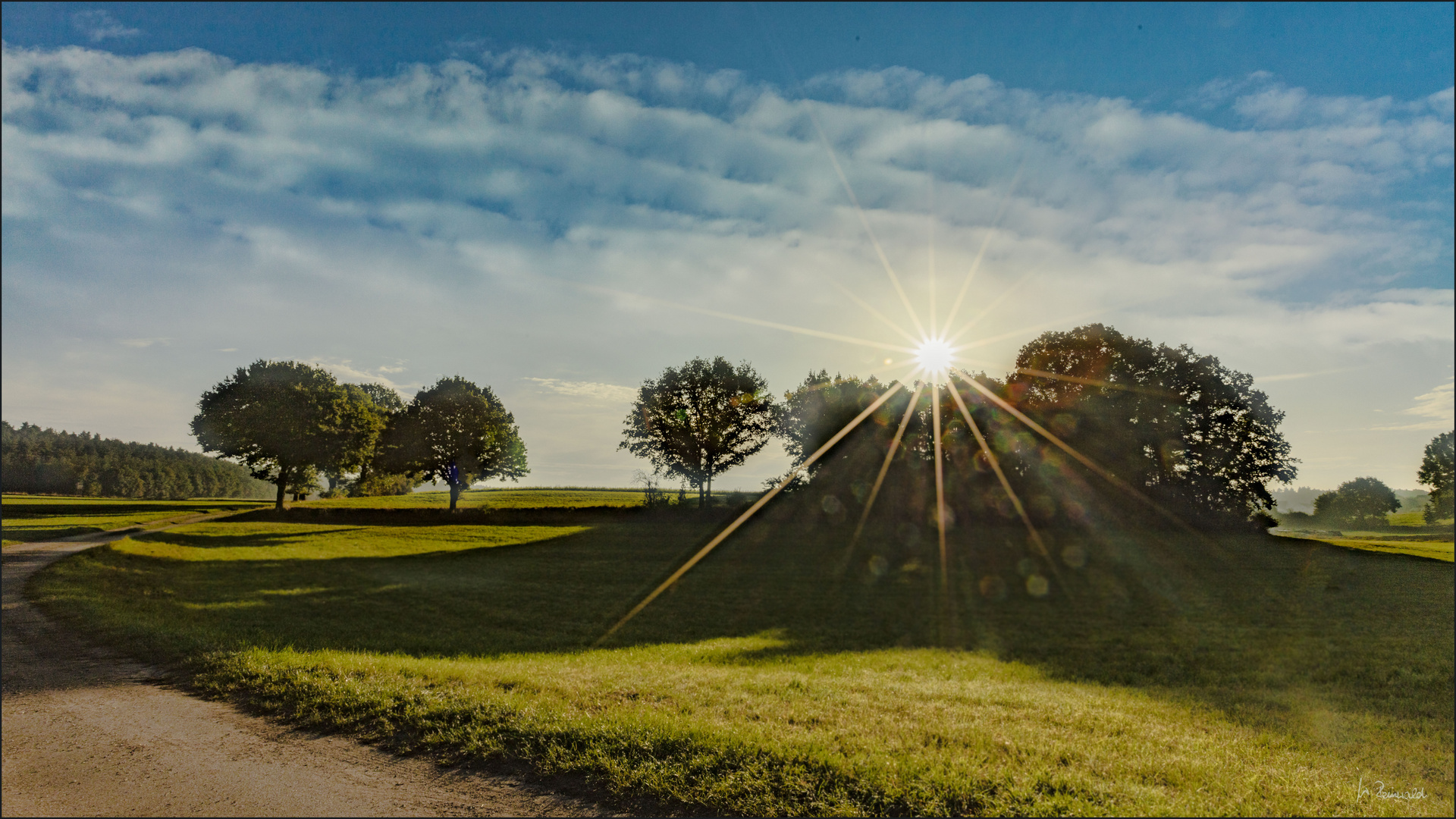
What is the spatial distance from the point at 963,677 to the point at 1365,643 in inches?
490

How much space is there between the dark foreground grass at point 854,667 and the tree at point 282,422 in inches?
1087

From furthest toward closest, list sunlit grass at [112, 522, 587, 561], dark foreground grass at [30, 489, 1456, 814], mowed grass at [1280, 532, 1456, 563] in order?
mowed grass at [1280, 532, 1456, 563], sunlit grass at [112, 522, 587, 561], dark foreground grass at [30, 489, 1456, 814]

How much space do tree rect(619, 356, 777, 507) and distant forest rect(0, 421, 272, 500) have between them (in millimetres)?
48382

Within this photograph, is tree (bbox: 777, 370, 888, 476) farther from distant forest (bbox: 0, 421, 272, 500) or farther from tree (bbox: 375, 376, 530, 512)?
distant forest (bbox: 0, 421, 272, 500)

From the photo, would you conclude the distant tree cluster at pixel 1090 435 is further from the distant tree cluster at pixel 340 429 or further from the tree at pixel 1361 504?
the tree at pixel 1361 504

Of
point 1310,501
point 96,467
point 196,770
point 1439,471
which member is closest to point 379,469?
point 96,467

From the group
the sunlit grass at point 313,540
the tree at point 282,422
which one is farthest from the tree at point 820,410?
Result: the tree at point 282,422

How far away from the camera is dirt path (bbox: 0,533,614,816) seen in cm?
588

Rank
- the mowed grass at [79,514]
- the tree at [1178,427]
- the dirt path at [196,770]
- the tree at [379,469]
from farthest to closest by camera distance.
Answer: the tree at [379,469] < the tree at [1178,427] < the mowed grass at [79,514] < the dirt path at [196,770]

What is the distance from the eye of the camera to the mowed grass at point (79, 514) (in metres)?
38.2

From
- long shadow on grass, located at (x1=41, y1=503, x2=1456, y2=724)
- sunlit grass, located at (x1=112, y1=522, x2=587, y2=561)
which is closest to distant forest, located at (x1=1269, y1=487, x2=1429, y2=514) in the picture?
long shadow on grass, located at (x1=41, y1=503, x2=1456, y2=724)

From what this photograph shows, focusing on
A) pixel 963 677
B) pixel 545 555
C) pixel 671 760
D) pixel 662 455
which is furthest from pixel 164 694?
pixel 662 455

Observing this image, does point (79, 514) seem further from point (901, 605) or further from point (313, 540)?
point (901, 605)

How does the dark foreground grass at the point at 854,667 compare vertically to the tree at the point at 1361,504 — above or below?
below
